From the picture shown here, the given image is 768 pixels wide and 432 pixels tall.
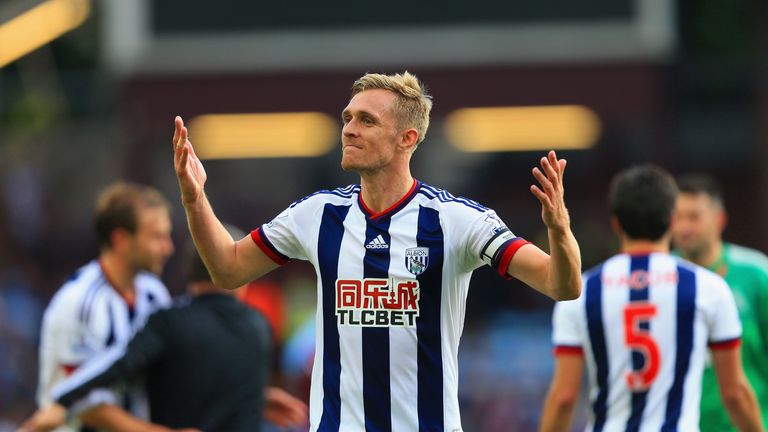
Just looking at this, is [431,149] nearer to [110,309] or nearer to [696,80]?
[696,80]

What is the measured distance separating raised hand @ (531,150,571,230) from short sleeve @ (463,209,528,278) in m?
0.27

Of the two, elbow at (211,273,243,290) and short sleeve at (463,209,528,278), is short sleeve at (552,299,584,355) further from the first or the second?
elbow at (211,273,243,290)

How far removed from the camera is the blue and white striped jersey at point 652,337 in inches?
241

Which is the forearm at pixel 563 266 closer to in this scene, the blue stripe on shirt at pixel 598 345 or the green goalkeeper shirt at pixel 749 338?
the blue stripe on shirt at pixel 598 345

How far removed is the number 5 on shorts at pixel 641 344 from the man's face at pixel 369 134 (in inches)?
58.5

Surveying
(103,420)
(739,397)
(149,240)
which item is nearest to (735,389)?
(739,397)

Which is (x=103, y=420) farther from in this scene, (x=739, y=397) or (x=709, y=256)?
(x=709, y=256)

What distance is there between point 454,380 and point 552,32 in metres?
15.2

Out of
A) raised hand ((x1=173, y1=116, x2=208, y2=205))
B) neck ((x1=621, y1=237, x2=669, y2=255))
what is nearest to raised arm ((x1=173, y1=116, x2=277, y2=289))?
raised hand ((x1=173, y1=116, x2=208, y2=205))

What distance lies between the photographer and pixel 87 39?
23.4 meters

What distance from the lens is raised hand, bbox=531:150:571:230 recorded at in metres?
4.88

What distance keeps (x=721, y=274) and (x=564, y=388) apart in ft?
5.70

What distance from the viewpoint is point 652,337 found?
6152 mm

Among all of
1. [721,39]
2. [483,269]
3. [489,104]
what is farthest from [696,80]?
[483,269]
